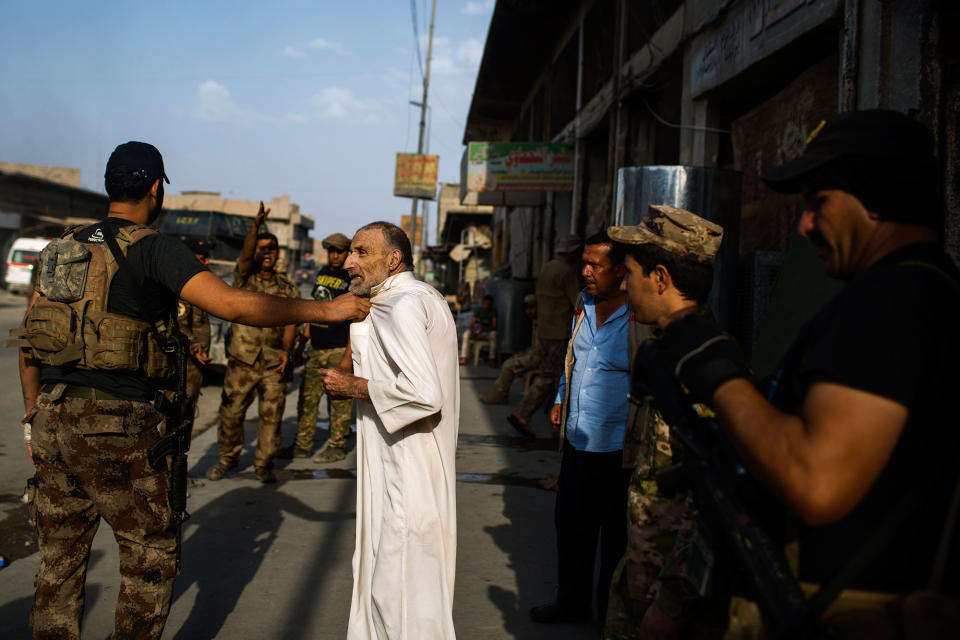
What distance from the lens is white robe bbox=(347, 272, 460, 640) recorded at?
2646 millimetres

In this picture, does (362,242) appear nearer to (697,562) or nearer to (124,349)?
(124,349)

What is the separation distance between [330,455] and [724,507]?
583 centimetres

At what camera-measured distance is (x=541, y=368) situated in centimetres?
783

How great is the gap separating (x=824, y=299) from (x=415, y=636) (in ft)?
8.63

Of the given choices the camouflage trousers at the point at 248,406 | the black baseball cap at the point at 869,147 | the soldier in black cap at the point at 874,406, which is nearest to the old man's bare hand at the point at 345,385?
the soldier in black cap at the point at 874,406

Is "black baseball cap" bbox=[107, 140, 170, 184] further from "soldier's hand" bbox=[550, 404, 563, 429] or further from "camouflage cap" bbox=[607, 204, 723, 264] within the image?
"soldier's hand" bbox=[550, 404, 563, 429]

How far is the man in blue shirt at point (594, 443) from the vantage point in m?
3.54

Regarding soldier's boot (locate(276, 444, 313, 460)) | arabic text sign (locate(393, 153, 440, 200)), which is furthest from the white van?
soldier's boot (locate(276, 444, 313, 460))

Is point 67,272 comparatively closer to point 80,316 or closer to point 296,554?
point 80,316

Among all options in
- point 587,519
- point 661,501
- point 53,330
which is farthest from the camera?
point 587,519

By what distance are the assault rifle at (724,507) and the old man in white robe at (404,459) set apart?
1169 mm

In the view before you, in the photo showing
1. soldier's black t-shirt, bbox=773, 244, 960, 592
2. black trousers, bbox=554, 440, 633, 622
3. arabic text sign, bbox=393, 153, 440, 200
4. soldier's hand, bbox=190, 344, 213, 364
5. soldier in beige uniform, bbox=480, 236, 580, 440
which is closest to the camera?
soldier's black t-shirt, bbox=773, 244, 960, 592

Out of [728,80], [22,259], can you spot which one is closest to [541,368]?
[728,80]

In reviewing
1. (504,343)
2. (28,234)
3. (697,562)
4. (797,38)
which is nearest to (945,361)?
(697,562)
